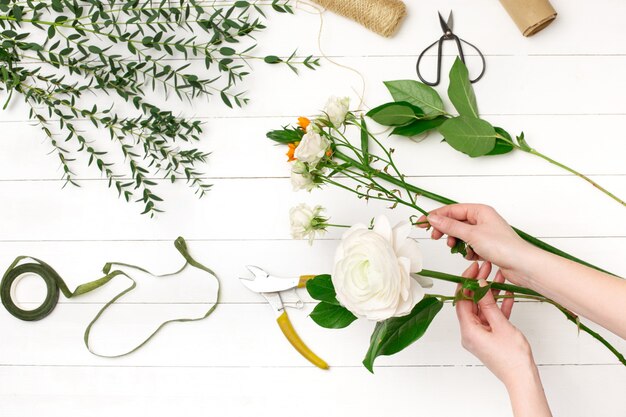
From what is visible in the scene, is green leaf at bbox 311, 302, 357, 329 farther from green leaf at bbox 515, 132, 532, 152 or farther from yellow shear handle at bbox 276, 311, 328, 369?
green leaf at bbox 515, 132, 532, 152

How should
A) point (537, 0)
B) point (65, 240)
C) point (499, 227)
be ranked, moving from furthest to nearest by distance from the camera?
point (65, 240), point (537, 0), point (499, 227)

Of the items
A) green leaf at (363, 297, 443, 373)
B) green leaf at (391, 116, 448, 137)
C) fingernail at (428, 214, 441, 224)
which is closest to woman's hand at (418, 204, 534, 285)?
fingernail at (428, 214, 441, 224)

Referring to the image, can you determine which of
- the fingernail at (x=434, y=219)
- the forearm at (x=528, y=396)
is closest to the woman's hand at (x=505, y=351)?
the forearm at (x=528, y=396)

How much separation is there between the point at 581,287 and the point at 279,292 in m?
0.54

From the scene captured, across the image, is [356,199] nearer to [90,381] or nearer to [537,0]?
[537,0]

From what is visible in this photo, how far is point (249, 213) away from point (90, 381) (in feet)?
→ 1.51

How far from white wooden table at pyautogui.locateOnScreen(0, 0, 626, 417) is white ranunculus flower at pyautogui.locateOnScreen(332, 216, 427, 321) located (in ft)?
1.15

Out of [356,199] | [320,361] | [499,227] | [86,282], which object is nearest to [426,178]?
[356,199]

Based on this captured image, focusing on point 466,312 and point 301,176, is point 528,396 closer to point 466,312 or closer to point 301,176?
point 466,312

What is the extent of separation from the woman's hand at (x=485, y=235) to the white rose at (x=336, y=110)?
0.68 ft

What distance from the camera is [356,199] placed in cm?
114

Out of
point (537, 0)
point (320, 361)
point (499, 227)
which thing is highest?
point (537, 0)

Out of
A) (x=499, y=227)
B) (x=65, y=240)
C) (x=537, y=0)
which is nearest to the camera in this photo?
(x=499, y=227)

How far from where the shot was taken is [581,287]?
0.80 meters
